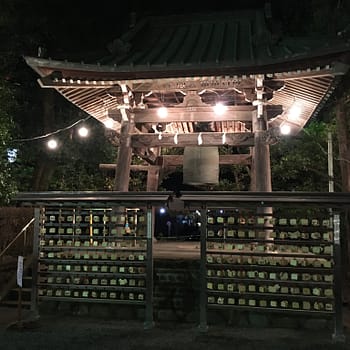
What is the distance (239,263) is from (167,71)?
4.09 meters

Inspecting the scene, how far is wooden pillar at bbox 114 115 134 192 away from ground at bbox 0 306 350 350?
313 centimetres

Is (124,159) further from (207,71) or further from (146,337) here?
(146,337)

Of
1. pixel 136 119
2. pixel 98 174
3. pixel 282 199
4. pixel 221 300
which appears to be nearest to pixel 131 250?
pixel 221 300

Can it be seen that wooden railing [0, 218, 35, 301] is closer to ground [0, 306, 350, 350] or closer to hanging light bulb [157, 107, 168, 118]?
ground [0, 306, 350, 350]

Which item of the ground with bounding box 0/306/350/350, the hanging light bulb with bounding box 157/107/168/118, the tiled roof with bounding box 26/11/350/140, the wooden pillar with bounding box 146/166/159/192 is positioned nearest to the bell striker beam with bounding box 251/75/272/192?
the tiled roof with bounding box 26/11/350/140

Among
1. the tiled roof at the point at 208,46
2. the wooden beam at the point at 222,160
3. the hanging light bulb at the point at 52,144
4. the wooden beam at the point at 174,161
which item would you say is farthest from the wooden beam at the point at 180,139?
the hanging light bulb at the point at 52,144

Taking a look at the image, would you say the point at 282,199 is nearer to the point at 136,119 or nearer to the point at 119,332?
the point at 119,332

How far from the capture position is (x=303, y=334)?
6.27 m

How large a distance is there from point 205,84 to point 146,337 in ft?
17.6

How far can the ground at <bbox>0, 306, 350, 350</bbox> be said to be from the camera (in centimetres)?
571

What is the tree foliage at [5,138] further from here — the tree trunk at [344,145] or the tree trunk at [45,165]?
the tree trunk at [344,145]

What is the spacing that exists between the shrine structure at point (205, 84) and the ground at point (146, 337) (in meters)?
3.10

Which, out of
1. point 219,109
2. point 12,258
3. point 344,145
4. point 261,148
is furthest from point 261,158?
point 12,258

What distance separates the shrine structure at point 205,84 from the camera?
7879 millimetres
